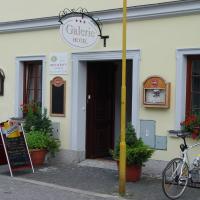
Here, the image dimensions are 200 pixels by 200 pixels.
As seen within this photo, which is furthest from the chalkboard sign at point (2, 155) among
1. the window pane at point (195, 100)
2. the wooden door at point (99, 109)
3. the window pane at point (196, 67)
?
the window pane at point (196, 67)

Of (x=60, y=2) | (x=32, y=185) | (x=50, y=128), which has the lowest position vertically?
(x=32, y=185)

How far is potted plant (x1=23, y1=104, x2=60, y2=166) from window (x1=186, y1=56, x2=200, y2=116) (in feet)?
11.3

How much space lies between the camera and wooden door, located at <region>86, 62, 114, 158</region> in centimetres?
1240

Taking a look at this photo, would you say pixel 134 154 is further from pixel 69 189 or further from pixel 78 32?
pixel 78 32

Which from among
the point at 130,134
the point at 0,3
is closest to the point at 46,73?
the point at 0,3

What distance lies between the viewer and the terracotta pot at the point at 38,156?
11727 mm

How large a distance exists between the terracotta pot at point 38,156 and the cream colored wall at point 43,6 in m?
3.31

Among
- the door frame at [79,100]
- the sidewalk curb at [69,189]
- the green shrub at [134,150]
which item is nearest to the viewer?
the sidewalk curb at [69,189]

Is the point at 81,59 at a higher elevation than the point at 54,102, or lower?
higher

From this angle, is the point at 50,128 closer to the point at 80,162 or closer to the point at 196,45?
the point at 80,162

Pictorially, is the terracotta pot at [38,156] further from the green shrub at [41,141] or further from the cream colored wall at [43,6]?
the cream colored wall at [43,6]

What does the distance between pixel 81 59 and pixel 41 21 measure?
1.60 meters

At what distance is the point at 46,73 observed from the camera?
12680 millimetres

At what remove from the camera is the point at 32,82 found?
1347cm
